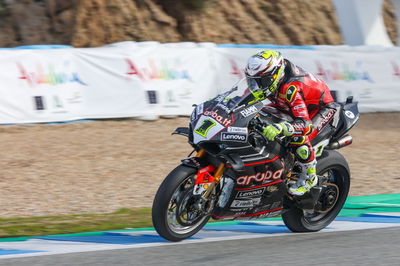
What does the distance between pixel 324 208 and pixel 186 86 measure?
8.24 meters

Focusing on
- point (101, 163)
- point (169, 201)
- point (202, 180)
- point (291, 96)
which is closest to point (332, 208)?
point (291, 96)

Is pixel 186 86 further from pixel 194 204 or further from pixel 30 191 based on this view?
pixel 194 204

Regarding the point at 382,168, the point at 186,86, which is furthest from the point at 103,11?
the point at 382,168

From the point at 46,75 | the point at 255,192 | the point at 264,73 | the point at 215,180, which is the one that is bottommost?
the point at 46,75

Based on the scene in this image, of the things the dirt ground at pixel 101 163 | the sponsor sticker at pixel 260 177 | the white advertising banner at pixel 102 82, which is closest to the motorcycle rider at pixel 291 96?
the sponsor sticker at pixel 260 177

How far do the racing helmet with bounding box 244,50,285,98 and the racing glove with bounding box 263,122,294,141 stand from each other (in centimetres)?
34

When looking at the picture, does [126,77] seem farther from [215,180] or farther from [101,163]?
[215,180]

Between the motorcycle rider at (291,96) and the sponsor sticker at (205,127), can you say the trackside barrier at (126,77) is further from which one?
the sponsor sticker at (205,127)

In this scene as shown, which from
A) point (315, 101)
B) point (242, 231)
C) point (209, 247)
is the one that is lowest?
point (242, 231)

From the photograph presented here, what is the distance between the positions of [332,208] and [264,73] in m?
1.81

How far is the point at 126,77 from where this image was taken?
47.4 ft

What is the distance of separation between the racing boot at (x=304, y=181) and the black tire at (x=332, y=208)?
22 cm

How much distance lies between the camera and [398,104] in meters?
18.0

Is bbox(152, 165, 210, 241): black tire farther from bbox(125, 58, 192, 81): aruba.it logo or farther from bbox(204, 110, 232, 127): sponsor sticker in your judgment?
bbox(125, 58, 192, 81): aruba.it logo
